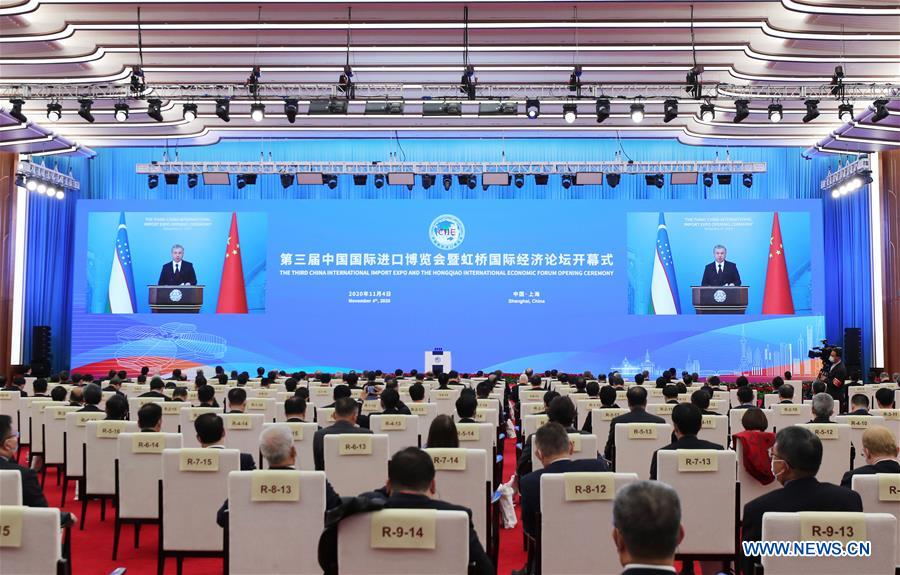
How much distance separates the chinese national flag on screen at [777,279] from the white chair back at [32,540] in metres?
Result: 18.1

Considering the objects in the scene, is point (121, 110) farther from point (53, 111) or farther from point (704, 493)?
point (704, 493)

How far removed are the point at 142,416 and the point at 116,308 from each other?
48.1 feet

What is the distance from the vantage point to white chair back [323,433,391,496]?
4.93 m

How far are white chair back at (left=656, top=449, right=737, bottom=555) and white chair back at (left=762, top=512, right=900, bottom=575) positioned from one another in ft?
4.45

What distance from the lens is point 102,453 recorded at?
5.82 m

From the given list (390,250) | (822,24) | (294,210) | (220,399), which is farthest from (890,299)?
(220,399)

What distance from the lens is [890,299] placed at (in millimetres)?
17922

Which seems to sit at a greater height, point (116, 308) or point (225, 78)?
point (225, 78)

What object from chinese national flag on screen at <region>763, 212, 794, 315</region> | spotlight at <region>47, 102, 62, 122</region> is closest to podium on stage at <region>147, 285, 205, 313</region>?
spotlight at <region>47, 102, 62, 122</region>

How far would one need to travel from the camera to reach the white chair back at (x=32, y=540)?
2.81 meters

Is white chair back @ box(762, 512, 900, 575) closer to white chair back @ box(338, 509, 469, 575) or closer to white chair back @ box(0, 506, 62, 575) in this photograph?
white chair back @ box(338, 509, 469, 575)

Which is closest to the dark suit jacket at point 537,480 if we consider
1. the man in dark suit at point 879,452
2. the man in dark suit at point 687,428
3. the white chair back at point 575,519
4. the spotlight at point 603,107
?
the white chair back at point 575,519

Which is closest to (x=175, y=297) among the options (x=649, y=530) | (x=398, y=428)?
(x=398, y=428)

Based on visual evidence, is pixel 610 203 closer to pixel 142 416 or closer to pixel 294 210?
pixel 294 210
